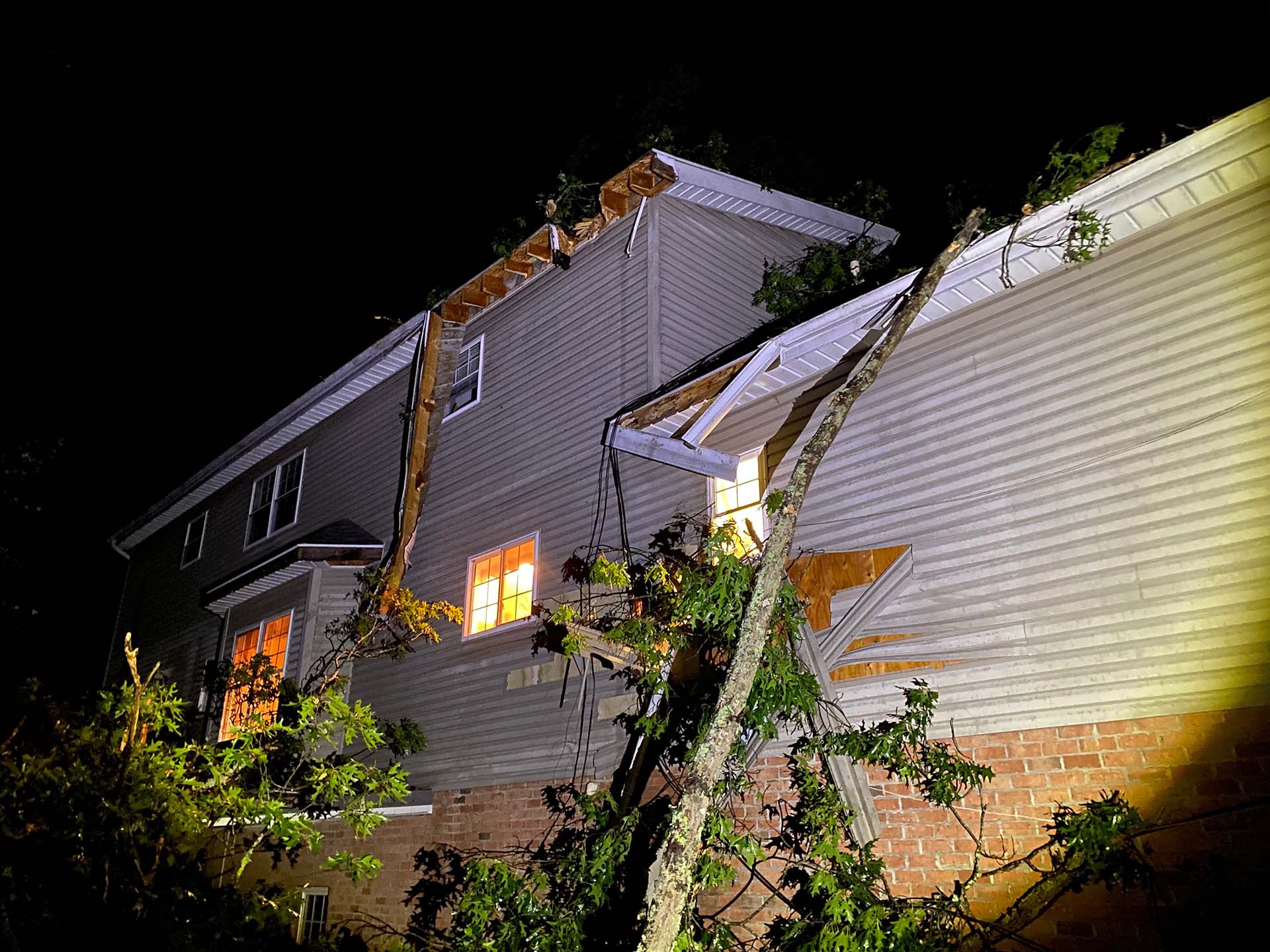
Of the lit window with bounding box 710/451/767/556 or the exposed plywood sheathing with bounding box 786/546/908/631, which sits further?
the lit window with bounding box 710/451/767/556

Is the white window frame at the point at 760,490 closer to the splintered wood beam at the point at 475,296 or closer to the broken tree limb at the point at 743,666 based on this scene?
the broken tree limb at the point at 743,666

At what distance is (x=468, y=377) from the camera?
587 inches

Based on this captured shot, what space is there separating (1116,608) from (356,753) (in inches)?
438

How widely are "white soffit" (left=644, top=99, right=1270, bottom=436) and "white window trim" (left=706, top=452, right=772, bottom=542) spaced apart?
0.98 meters

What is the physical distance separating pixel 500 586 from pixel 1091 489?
788cm

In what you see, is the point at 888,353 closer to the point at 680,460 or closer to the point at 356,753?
the point at 680,460

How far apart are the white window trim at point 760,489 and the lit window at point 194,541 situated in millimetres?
15845

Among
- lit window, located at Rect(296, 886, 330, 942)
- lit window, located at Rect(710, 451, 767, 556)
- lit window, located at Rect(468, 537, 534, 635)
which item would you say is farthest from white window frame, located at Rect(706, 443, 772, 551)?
lit window, located at Rect(296, 886, 330, 942)

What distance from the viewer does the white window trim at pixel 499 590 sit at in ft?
38.4

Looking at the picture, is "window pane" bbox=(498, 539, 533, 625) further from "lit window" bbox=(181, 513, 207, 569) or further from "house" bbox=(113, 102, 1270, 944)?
"lit window" bbox=(181, 513, 207, 569)

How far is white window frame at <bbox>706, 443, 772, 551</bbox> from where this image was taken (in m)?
9.54

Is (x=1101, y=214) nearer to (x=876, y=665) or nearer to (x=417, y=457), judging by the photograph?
(x=876, y=665)

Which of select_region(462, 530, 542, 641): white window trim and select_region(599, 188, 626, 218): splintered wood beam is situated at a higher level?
select_region(599, 188, 626, 218): splintered wood beam

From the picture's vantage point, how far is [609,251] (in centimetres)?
1304
